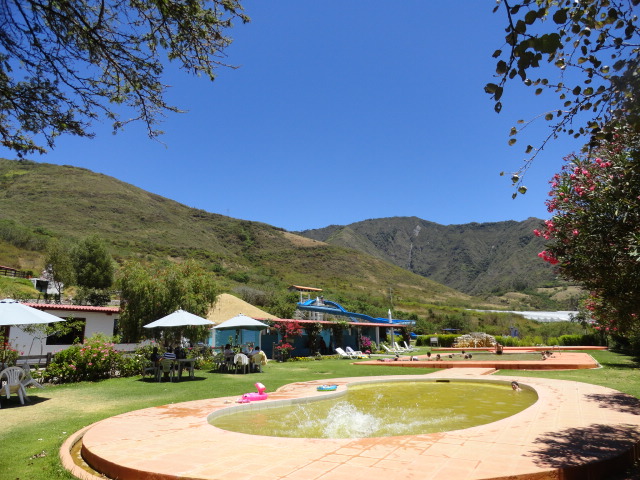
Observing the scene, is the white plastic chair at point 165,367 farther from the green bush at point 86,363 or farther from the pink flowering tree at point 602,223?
the pink flowering tree at point 602,223

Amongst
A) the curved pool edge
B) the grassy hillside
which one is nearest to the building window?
the curved pool edge

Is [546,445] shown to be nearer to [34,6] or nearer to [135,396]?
[34,6]

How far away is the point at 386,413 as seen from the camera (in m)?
8.18

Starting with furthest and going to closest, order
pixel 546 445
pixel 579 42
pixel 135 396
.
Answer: pixel 135 396 → pixel 546 445 → pixel 579 42

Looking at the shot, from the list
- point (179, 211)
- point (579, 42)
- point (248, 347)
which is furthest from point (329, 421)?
point (179, 211)

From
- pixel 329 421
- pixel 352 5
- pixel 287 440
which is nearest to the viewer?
pixel 287 440

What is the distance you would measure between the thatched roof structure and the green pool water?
42.9 ft

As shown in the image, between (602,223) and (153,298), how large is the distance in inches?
654

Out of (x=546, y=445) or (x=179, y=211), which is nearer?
(x=546, y=445)

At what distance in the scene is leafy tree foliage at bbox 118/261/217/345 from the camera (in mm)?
17344

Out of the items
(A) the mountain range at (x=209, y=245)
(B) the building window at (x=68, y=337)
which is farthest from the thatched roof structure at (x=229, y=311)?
(A) the mountain range at (x=209, y=245)

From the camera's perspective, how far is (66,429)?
6.52 m

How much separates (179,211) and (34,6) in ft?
347

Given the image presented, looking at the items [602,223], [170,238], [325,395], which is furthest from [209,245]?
[602,223]
